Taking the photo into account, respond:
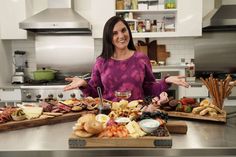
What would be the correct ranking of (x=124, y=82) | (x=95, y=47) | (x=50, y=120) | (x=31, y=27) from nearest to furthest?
(x=50, y=120) < (x=124, y=82) < (x=31, y=27) < (x=95, y=47)

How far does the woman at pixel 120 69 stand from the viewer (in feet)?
7.51

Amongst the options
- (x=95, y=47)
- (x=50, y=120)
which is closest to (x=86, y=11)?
(x=95, y=47)

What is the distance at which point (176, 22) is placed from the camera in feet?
13.0

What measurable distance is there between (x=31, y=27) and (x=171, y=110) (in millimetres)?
2545

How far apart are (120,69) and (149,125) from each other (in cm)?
105

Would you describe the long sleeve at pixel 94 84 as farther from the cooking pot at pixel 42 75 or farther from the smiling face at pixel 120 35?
the cooking pot at pixel 42 75

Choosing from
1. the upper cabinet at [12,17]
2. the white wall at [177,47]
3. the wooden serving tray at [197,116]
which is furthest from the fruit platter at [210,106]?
the upper cabinet at [12,17]

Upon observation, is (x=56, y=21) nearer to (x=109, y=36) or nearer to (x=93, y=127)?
(x=109, y=36)

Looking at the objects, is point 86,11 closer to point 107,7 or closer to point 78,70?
point 107,7

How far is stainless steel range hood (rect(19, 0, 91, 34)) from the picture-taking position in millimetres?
3678

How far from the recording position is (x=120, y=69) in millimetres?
2344

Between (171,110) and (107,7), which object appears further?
(107,7)

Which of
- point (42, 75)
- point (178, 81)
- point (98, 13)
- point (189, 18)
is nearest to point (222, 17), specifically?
point (189, 18)

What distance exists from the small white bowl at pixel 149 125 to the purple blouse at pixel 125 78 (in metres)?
0.87
